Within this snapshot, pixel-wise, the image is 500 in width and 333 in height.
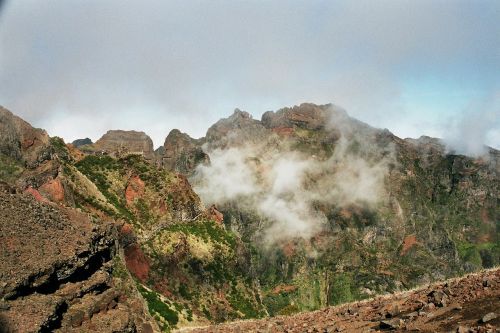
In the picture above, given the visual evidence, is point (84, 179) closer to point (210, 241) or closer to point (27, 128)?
point (27, 128)

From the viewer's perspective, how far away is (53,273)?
25953mm

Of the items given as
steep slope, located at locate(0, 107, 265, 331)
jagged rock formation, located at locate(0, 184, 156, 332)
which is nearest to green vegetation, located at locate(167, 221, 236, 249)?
steep slope, located at locate(0, 107, 265, 331)

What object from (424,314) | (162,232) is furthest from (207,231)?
(424,314)

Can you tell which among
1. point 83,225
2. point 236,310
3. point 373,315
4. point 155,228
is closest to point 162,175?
point 155,228

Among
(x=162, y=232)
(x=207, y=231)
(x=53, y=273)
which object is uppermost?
(x=162, y=232)

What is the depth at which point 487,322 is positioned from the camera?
16078 mm

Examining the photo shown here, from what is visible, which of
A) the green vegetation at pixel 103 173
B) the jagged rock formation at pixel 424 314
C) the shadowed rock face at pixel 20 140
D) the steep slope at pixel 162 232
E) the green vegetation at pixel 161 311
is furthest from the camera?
the green vegetation at pixel 103 173

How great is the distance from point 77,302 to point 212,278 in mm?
71299

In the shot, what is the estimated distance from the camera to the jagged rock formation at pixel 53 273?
23141mm

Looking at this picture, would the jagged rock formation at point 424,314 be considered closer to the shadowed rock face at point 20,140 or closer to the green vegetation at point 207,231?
the shadowed rock face at point 20,140

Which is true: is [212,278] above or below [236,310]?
above

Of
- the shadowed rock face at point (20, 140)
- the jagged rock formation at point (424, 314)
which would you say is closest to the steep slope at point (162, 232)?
the shadowed rock face at point (20, 140)

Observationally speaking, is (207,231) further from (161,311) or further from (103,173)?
(161,311)

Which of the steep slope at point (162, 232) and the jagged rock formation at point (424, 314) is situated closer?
the jagged rock formation at point (424, 314)
